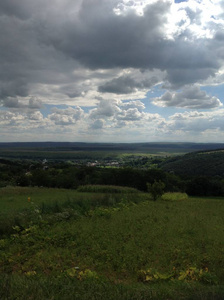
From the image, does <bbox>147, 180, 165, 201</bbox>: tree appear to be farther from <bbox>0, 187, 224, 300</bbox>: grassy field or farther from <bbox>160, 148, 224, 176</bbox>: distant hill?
<bbox>160, 148, 224, 176</bbox>: distant hill

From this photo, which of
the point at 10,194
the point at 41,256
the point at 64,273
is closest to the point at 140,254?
the point at 64,273

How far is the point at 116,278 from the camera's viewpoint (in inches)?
232

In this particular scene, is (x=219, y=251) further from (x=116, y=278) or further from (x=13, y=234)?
(x=13, y=234)

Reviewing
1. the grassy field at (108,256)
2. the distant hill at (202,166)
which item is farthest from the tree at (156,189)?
the distant hill at (202,166)

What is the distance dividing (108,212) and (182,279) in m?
7.60

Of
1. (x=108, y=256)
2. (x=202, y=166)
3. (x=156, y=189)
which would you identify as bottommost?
(x=202, y=166)

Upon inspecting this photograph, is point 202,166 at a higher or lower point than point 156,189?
lower

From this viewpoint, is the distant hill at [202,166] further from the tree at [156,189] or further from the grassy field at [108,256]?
the grassy field at [108,256]

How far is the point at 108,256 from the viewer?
23.0 feet

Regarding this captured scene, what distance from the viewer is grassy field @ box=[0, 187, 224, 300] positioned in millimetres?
4562

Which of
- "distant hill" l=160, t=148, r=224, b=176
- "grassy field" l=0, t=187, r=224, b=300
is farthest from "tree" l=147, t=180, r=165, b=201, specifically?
"distant hill" l=160, t=148, r=224, b=176

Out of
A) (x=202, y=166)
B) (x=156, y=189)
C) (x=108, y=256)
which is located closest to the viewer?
(x=108, y=256)

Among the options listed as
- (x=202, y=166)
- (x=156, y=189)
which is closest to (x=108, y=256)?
(x=156, y=189)

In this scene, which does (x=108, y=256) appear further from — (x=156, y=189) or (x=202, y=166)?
(x=202, y=166)
